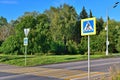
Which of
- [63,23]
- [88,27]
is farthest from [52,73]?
[63,23]

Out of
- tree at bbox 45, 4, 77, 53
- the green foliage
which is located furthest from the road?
tree at bbox 45, 4, 77, 53

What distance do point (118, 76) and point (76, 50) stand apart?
51.0 m

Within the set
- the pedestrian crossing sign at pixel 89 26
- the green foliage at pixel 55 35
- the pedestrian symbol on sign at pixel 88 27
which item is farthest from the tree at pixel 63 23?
the pedestrian symbol on sign at pixel 88 27

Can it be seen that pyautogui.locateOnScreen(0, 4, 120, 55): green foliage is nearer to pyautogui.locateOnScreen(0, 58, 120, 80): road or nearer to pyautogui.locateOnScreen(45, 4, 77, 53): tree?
pyautogui.locateOnScreen(45, 4, 77, 53): tree

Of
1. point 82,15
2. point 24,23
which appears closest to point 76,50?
point 24,23

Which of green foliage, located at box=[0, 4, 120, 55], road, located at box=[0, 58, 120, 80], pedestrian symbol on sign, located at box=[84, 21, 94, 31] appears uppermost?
green foliage, located at box=[0, 4, 120, 55]

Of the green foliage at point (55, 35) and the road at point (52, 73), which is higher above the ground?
the green foliage at point (55, 35)

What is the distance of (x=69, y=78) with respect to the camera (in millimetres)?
17641

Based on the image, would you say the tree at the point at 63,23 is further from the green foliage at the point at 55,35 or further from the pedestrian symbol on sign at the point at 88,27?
the pedestrian symbol on sign at the point at 88,27

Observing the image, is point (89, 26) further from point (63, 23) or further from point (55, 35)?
point (63, 23)

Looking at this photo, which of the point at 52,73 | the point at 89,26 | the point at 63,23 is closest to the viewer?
the point at 89,26

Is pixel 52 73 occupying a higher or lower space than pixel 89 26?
lower

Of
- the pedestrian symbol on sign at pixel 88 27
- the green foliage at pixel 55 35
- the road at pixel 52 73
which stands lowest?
the road at pixel 52 73

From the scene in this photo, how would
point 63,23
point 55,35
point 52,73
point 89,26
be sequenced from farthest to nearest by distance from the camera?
point 63,23 → point 55,35 → point 52,73 → point 89,26
